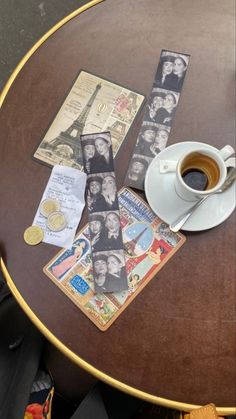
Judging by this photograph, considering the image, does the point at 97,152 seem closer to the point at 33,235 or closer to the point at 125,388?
the point at 33,235

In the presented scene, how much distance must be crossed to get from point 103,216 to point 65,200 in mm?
91

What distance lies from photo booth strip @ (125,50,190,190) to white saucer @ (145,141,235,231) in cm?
3

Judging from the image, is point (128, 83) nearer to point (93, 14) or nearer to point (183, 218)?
point (93, 14)

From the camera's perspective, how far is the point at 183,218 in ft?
2.52

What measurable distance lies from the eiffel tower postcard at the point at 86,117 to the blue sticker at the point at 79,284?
9.5 inches

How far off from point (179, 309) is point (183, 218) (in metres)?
0.18

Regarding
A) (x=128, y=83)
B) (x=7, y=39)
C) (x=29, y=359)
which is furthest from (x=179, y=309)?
(x=7, y=39)

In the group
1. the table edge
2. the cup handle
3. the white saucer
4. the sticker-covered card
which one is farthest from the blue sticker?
the cup handle

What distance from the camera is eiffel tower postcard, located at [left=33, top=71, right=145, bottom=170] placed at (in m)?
0.84

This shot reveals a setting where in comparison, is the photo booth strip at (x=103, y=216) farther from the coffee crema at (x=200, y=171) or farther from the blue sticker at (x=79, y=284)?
the coffee crema at (x=200, y=171)

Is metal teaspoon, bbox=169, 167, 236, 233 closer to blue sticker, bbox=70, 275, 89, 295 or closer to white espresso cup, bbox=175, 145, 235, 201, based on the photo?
white espresso cup, bbox=175, 145, 235, 201

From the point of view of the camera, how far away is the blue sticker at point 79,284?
775 millimetres

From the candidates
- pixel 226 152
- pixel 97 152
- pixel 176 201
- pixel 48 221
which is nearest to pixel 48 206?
pixel 48 221

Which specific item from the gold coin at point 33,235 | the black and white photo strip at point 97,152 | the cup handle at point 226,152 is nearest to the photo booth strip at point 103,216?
the black and white photo strip at point 97,152
